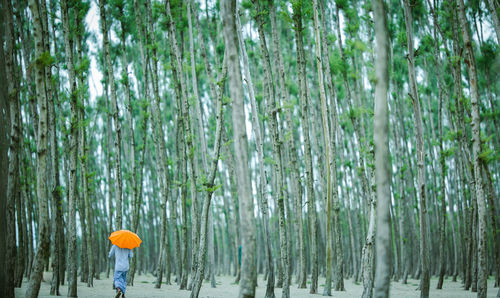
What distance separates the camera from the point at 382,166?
154 inches

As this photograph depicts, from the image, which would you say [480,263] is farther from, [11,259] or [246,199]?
[11,259]

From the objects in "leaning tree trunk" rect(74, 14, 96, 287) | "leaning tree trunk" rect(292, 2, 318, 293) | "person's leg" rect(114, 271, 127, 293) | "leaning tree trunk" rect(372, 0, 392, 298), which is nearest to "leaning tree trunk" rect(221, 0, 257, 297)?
"leaning tree trunk" rect(372, 0, 392, 298)

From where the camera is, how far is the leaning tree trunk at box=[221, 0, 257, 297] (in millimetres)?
4391

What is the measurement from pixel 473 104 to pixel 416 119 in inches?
55.6

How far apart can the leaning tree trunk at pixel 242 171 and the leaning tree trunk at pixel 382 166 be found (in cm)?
137

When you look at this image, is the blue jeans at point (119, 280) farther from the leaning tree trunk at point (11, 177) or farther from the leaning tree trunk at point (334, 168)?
the leaning tree trunk at point (334, 168)

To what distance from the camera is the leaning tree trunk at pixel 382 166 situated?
389 centimetres

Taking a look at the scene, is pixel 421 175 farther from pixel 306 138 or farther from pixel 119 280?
pixel 119 280

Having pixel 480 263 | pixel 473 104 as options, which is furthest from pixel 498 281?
pixel 473 104

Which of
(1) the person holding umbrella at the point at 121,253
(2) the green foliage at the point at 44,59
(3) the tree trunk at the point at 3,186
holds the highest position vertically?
(2) the green foliage at the point at 44,59

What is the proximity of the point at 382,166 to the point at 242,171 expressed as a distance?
1.58m

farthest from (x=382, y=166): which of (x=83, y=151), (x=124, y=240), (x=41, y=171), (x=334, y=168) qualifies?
(x=83, y=151)

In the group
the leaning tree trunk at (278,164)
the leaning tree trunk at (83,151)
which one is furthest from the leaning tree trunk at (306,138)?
the leaning tree trunk at (83,151)

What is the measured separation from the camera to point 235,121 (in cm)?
471
